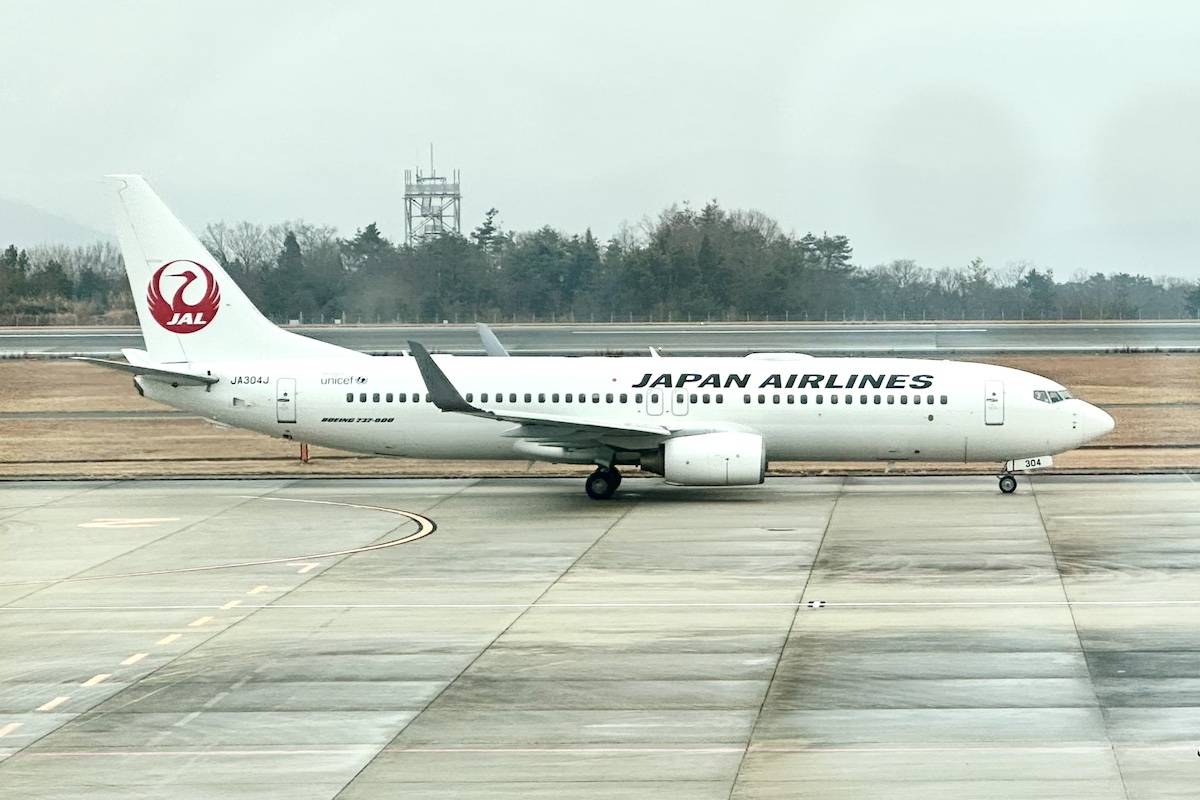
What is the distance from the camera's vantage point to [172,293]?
128ft

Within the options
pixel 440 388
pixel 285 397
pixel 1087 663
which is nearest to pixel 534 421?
pixel 440 388

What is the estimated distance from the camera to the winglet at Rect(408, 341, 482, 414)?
35.4 m

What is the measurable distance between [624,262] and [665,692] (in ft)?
292

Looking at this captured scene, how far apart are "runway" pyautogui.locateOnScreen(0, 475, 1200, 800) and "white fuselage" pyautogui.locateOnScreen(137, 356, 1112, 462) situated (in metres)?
1.68

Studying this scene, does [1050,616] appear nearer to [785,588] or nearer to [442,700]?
[785,588]

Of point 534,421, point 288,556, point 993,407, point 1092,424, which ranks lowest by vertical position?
point 288,556

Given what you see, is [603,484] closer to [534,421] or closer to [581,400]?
[581,400]

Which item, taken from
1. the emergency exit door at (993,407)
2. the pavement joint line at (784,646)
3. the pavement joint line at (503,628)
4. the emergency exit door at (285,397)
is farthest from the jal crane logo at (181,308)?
the emergency exit door at (993,407)

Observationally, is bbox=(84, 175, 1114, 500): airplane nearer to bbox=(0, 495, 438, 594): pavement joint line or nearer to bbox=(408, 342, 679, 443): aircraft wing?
bbox=(408, 342, 679, 443): aircraft wing

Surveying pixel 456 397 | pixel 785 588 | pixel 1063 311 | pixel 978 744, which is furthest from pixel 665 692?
pixel 1063 311

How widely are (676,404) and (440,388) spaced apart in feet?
19.6

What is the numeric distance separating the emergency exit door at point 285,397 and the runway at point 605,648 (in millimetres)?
2574

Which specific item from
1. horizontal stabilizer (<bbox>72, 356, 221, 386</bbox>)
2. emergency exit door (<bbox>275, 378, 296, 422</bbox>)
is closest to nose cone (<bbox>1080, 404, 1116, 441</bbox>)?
emergency exit door (<bbox>275, 378, 296, 422</bbox>)

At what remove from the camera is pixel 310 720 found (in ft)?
59.4
